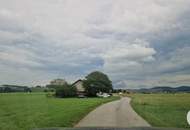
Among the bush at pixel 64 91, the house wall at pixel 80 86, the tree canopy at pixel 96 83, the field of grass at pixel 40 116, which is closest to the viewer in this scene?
the field of grass at pixel 40 116

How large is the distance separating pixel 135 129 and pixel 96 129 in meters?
0.47

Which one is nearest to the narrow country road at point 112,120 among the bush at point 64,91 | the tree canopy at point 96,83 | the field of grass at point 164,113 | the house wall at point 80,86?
the field of grass at point 164,113

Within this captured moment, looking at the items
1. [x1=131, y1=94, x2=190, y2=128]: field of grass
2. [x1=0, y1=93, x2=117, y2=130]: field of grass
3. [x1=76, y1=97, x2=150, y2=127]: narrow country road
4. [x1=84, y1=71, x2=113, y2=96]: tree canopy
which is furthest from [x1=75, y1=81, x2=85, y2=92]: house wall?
[x1=76, y1=97, x2=150, y2=127]: narrow country road

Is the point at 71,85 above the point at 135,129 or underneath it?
above

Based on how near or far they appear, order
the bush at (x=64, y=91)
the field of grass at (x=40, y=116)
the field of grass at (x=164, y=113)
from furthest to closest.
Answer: the bush at (x=64, y=91)
the field of grass at (x=164, y=113)
the field of grass at (x=40, y=116)

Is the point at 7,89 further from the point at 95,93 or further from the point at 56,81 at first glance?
the point at 95,93

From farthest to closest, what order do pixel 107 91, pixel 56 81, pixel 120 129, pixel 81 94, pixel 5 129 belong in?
pixel 56 81 < pixel 107 91 < pixel 81 94 < pixel 5 129 < pixel 120 129

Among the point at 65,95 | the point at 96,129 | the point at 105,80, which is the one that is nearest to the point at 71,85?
the point at 65,95

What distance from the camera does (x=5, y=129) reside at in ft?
55.5

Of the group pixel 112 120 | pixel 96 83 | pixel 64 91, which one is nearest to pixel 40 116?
pixel 112 120

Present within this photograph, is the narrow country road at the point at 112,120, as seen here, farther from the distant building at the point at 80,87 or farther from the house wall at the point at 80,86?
the house wall at the point at 80,86

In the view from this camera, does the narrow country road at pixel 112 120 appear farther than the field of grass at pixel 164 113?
No

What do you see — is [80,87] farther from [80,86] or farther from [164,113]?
[164,113]

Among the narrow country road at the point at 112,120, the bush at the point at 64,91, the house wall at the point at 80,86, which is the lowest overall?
the narrow country road at the point at 112,120
